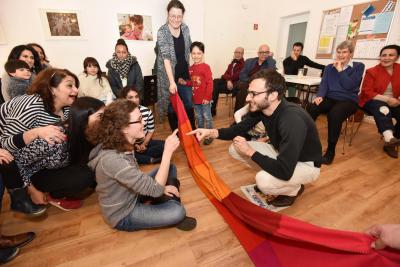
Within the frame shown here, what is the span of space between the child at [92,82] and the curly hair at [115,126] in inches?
72.6

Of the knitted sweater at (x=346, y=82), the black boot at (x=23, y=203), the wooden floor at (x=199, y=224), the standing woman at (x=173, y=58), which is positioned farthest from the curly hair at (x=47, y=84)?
the knitted sweater at (x=346, y=82)

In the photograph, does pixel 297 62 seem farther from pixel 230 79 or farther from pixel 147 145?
pixel 147 145

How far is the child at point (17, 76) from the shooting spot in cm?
212

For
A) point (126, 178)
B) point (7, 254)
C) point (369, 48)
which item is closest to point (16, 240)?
point (7, 254)

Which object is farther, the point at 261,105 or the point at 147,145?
the point at 147,145

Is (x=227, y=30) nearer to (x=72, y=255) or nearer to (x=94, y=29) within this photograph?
(x=94, y=29)

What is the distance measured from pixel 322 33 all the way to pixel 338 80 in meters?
2.40

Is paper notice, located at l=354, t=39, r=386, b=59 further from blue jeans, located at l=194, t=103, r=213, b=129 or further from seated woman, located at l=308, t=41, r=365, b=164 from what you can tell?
blue jeans, located at l=194, t=103, r=213, b=129

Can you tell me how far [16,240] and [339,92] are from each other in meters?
3.54

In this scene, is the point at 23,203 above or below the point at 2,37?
below

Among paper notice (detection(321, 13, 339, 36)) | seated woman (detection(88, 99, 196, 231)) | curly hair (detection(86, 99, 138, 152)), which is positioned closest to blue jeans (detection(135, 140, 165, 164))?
seated woman (detection(88, 99, 196, 231))

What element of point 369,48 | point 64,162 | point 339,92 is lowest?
point 64,162

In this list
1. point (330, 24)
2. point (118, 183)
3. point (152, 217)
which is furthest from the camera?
point (330, 24)

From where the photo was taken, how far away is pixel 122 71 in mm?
3291
